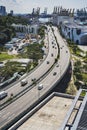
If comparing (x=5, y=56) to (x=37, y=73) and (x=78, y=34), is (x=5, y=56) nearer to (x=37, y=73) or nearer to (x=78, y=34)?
(x=37, y=73)

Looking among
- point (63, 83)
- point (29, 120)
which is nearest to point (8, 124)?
point (29, 120)

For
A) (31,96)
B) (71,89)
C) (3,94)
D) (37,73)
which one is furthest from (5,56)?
(31,96)

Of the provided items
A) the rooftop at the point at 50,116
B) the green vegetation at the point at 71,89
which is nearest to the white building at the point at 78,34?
the green vegetation at the point at 71,89

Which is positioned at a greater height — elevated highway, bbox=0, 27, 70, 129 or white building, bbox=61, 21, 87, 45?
white building, bbox=61, 21, 87, 45

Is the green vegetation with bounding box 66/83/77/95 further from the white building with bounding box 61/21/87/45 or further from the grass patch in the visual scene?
the white building with bounding box 61/21/87/45

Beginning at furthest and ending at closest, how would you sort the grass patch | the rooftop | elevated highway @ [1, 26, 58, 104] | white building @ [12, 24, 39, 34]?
white building @ [12, 24, 39, 34], the grass patch, elevated highway @ [1, 26, 58, 104], the rooftop

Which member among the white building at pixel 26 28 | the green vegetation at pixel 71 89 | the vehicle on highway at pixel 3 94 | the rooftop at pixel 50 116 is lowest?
the green vegetation at pixel 71 89

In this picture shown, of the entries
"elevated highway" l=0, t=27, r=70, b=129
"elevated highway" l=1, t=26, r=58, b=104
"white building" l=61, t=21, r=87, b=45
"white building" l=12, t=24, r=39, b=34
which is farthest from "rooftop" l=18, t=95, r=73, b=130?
"white building" l=12, t=24, r=39, b=34

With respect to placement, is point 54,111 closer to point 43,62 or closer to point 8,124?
point 8,124

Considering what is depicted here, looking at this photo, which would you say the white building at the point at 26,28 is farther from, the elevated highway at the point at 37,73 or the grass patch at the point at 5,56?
the grass patch at the point at 5,56

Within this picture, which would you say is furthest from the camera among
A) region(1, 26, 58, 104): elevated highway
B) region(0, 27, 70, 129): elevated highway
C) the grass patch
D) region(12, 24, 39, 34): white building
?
region(12, 24, 39, 34): white building

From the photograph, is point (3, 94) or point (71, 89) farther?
point (71, 89)
